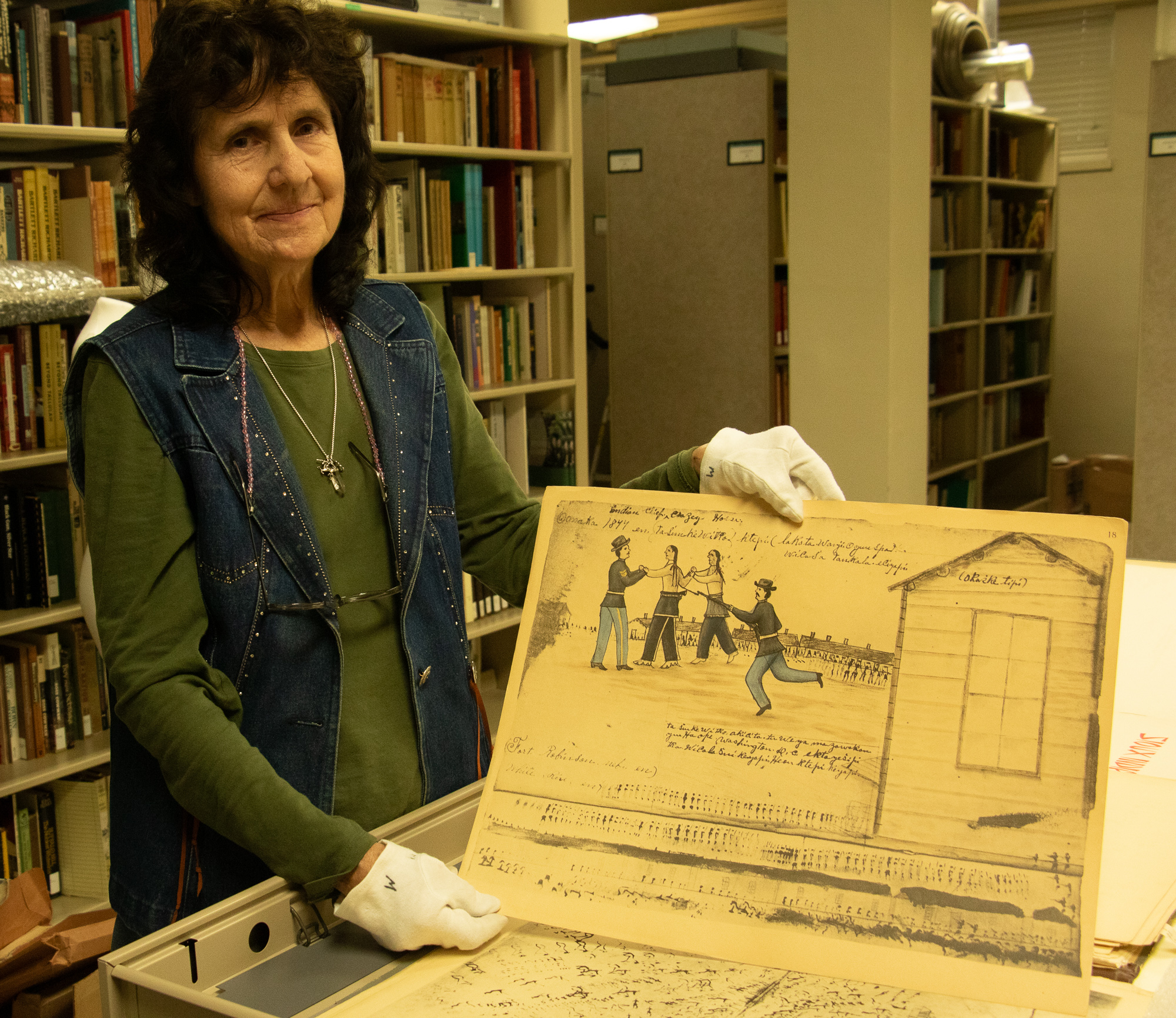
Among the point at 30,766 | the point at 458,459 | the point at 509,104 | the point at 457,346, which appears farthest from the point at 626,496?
the point at 509,104

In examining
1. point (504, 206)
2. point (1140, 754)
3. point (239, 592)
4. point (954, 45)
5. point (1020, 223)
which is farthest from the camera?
point (1020, 223)

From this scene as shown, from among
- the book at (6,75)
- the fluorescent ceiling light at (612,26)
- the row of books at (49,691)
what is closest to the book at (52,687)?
the row of books at (49,691)

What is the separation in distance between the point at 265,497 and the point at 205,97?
0.39 meters

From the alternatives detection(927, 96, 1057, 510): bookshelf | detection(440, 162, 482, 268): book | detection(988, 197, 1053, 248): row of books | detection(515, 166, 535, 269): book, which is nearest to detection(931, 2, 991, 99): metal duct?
detection(927, 96, 1057, 510): bookshelf

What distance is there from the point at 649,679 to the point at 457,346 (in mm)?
2618

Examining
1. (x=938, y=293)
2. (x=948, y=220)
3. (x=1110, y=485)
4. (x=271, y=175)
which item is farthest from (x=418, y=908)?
A: (x=948, y=220)

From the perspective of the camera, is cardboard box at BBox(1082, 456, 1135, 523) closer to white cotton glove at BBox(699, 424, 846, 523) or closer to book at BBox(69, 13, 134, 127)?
book at BBox(69, 13, 134, 127)

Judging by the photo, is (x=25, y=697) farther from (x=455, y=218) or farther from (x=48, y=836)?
(x=455, y=218)

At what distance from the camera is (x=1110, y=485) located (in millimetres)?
5473

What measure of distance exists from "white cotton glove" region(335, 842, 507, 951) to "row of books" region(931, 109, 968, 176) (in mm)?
5452

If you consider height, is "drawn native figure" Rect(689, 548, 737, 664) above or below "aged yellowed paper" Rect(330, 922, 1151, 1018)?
above

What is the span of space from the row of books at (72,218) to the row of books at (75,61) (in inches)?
4.5

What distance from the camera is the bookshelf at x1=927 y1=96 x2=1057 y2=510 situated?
584cm

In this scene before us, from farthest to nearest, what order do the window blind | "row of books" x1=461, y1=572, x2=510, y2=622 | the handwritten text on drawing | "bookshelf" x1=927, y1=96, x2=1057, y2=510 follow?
the window blind → "bookshelf" x1=927, y1=96, x2=1057, y2=510 → "row of books" x1=461, y1=572, x2=510, y2=622 → the handwritten text on drawing
